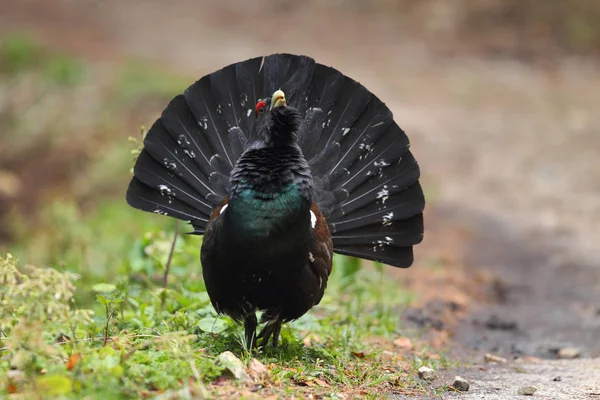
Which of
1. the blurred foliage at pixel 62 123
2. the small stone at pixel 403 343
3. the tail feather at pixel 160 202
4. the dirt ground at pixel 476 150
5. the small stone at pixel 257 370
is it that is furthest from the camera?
the blurred foliage at pixel 62 123

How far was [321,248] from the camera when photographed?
461cm

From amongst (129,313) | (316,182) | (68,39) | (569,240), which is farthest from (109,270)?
(68,39)

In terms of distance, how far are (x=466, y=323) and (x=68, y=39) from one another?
13927 millimetres

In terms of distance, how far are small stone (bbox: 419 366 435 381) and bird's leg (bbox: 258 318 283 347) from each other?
84 centimetres

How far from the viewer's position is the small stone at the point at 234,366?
12.8 ft

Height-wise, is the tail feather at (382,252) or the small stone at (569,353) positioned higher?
the tail feather at (382,252)

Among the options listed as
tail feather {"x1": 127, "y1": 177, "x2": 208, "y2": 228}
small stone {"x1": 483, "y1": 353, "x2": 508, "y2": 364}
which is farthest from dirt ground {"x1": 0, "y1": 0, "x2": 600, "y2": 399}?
tail feather {"x1": 127, "y1": 177, "x2": 208, "y2": 228}

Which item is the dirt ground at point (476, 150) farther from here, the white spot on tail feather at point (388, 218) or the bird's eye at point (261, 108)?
the bird's eye at point (261, 108)

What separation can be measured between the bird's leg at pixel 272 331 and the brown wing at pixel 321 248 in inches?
12.6

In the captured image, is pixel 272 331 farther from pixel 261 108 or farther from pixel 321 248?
pixel 261 108

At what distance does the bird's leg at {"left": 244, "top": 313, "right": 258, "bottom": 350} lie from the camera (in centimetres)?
458

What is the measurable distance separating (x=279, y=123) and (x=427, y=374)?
65.8 inches

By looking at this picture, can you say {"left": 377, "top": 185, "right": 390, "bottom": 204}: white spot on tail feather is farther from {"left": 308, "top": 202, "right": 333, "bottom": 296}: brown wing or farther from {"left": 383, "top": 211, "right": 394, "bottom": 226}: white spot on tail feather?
{"left": 308, "top": 202, "right": 333, "bottom": 296}: brown wing

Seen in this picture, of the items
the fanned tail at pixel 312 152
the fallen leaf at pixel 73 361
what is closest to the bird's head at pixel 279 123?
the fanned tail at pixel 312 152
